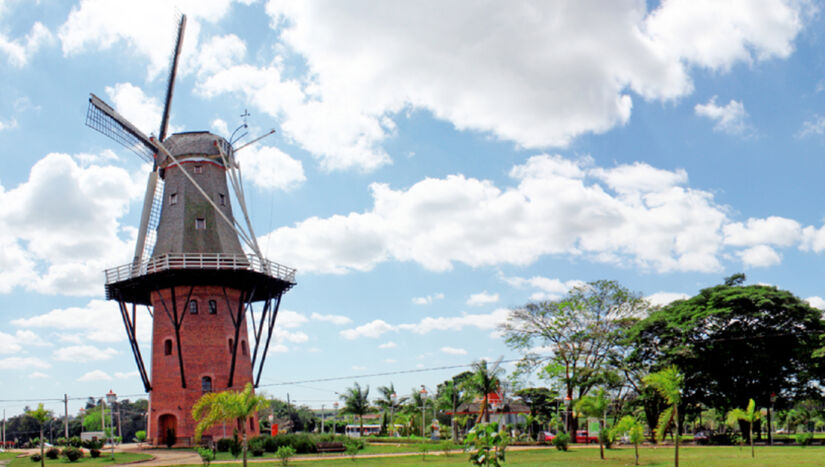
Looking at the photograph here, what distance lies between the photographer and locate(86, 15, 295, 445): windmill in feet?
128

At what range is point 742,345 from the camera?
43.7m

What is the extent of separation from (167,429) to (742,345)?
116ft

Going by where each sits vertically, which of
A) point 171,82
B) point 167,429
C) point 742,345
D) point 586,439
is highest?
point 171,82

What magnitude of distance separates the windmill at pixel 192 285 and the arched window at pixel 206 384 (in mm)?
57

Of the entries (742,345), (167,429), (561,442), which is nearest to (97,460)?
(167,429)

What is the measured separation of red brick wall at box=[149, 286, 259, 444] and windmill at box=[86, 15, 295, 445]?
0.19ft

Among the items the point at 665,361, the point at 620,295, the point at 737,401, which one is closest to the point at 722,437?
the point at 737,401

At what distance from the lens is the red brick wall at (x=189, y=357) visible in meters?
38.9

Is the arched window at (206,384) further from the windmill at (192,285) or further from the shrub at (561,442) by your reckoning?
the shrub at (561,442)

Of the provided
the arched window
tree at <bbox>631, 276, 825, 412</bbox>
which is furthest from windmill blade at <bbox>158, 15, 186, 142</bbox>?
tree at <bbox>631, 276, 825, 412</bbox>

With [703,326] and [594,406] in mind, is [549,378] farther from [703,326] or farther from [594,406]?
[594,406]

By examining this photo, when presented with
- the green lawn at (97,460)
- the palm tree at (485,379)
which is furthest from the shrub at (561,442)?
the green lawn at (97,460)

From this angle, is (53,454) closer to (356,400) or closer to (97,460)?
(97,460)

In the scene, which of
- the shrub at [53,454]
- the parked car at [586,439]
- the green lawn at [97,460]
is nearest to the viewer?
the green lawn at [97,460]
